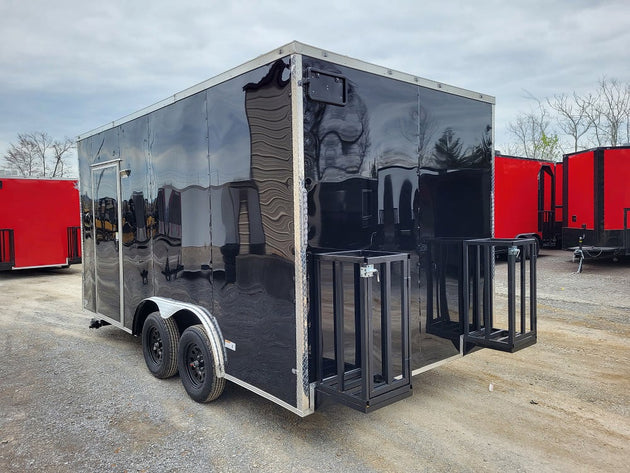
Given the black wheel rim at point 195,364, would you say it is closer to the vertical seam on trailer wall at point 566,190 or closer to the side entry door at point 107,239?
the side entry door at point 107,239

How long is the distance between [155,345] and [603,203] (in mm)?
10570

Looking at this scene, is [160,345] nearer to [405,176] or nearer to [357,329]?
[357,329]

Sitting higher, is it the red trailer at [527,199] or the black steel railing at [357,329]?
the red trailer at [527,199]

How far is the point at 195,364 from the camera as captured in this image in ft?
13.5

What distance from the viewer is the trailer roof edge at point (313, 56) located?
2.98 m

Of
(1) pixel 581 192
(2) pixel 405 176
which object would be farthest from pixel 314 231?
(1) pixel 581 192

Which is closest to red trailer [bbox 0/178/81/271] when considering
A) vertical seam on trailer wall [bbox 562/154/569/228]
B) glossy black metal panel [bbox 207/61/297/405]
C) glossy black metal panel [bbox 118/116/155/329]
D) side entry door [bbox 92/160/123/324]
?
side entry door [bbox 92/160/123/324]

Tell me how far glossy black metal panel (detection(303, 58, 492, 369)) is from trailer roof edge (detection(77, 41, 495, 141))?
0.15 feet

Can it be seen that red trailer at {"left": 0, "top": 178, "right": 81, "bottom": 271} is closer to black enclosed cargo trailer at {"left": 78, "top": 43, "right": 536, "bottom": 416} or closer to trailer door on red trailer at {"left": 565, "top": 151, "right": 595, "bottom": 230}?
Result: black enclosed cargo trailer at {"left": 78, "top": 43, "right": 536, "bottom": 416}

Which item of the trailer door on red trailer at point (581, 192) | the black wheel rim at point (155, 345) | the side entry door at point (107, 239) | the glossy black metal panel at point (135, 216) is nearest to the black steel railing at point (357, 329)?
the black wheel rim at point (155, 345)

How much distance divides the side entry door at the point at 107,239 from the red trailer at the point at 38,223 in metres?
6.89

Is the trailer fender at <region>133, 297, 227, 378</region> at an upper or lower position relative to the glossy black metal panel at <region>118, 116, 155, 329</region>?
lower

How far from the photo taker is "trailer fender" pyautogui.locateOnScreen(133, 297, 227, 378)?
3.78 meters

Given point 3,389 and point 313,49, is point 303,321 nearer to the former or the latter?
point 313,49
